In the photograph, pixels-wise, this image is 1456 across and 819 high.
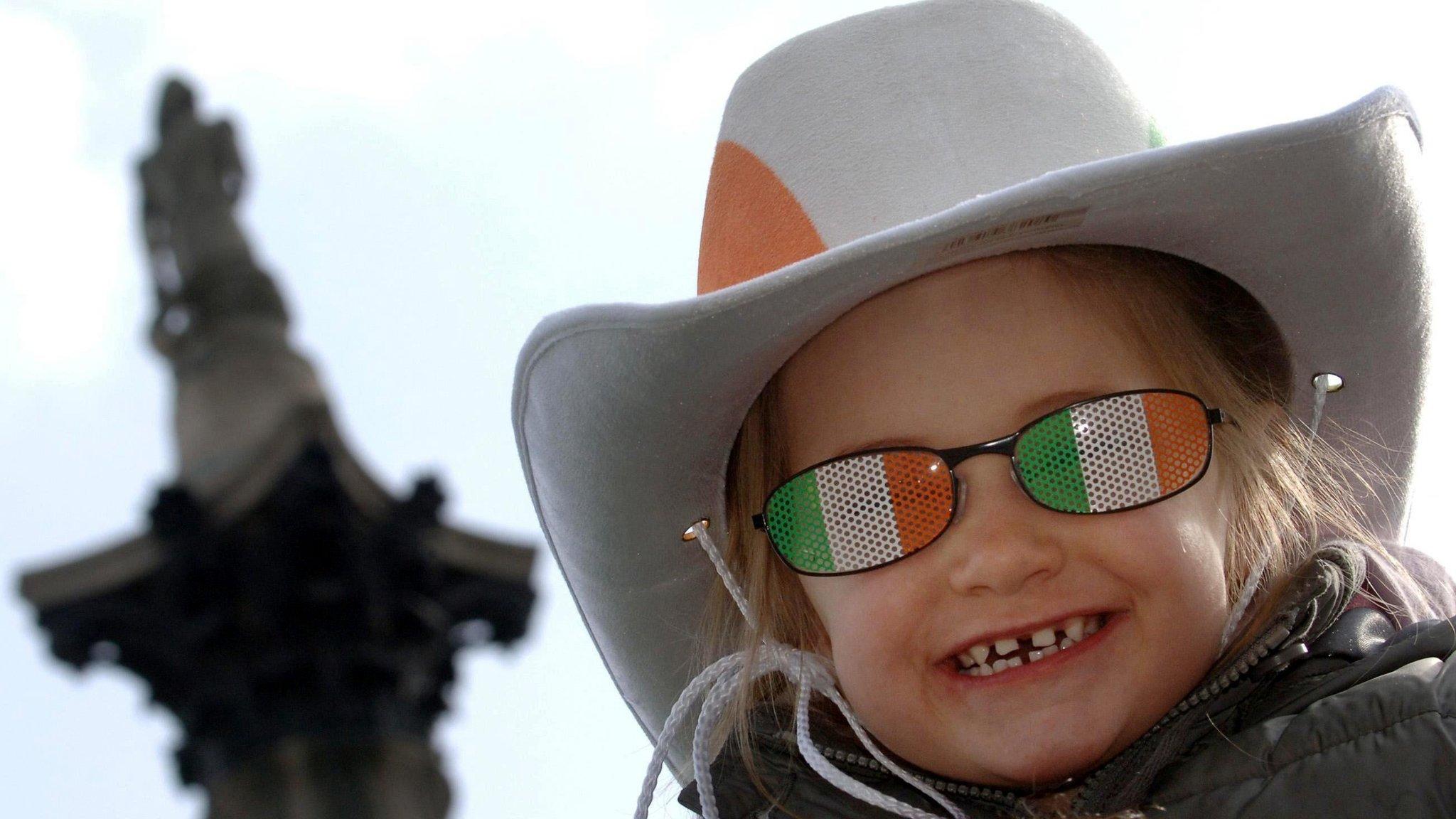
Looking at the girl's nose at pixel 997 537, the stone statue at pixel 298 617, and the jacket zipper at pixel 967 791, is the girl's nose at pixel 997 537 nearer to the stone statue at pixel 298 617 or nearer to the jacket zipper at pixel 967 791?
the jacket zipper at pixel 967 791

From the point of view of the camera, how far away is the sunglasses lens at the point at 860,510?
5.98ft

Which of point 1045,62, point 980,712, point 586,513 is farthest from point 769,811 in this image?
point 1045,62

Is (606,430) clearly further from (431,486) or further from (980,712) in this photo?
(431,486)

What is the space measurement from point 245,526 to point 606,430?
8.18 metres

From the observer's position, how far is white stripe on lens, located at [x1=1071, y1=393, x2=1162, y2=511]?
178 centimetres

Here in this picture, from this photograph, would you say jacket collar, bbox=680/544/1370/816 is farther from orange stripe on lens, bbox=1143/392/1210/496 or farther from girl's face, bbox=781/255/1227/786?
orange stripe on lens, bbox=1143/392/1210/496

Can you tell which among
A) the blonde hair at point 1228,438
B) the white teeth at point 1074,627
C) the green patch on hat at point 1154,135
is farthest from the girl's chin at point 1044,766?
the green patch on hat at point 1154,135

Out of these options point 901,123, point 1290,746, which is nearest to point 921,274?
point 901,123

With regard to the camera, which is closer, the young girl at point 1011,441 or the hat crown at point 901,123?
the young girl at point 1011,441

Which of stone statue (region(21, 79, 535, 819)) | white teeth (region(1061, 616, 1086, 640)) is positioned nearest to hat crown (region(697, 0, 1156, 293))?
white teeth (region(1061, 616, 1086, 640))

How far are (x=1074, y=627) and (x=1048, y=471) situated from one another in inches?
6.7

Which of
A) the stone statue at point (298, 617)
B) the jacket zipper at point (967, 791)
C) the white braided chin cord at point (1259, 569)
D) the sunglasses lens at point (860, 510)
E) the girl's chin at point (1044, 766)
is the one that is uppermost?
the sunglasses lens at point (860, 510)

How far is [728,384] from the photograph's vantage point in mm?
1994

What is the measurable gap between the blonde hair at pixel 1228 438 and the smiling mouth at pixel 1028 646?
7.9 inches
